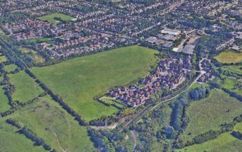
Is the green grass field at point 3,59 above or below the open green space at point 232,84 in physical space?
below

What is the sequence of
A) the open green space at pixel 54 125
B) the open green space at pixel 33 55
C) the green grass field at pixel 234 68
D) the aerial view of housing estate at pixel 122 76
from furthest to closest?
1. the open green space at pixel 33 55
2. the green grass field at pixel 234 68
3. the aerial view of housing estate at pixel 122 76
4. the open green space at pixel 54 125

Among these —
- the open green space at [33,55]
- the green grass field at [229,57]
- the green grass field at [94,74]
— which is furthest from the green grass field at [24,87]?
the green grass field at [229,57]

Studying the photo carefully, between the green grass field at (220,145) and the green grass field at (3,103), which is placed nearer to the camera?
the green grass field at (220,145)

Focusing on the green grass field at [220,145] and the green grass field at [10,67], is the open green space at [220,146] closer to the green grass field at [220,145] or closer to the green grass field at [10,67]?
the green grass field at [220,145]

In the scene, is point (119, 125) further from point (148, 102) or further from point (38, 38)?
point (38, 38)

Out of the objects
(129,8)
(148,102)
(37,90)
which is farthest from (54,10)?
(148,102)

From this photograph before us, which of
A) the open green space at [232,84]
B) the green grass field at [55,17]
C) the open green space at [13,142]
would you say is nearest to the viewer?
the open green space at [13,142]

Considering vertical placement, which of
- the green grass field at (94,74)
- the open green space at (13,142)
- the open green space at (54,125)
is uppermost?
the green grass field at (94,74)
